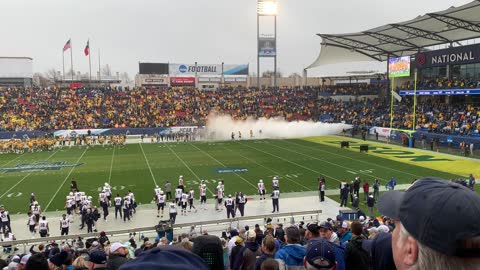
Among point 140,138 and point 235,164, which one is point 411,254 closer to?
point 235,164

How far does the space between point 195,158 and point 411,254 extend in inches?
1178

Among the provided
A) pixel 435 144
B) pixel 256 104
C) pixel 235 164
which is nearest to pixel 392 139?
pixel 435 144

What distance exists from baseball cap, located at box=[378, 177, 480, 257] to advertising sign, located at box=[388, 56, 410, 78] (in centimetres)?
4046

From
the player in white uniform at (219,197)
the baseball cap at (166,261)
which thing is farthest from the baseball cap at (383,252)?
the player in white uniform at (219,197)

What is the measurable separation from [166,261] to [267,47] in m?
Answer: 66.9

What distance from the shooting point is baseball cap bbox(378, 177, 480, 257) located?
1.27 metres

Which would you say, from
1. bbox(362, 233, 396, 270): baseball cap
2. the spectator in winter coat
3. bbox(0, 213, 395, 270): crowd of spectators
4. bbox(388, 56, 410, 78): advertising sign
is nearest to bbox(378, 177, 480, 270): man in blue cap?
bbox(0, 213, 395, 270): crowd of spectators

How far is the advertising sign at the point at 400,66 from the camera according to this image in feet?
128

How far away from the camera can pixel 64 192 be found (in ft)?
68.9

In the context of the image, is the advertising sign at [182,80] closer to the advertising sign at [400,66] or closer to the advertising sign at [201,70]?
the advertising sign at [201,70]

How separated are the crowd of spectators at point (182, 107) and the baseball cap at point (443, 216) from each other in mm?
40310

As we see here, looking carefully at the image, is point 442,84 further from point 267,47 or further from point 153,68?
point 153,68

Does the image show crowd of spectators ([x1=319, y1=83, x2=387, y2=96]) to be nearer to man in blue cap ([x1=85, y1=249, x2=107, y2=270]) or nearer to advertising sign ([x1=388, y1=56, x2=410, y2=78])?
advertising sign ([x1=388, y1=56, x2=410, y2=78])

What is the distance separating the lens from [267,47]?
66.4m
